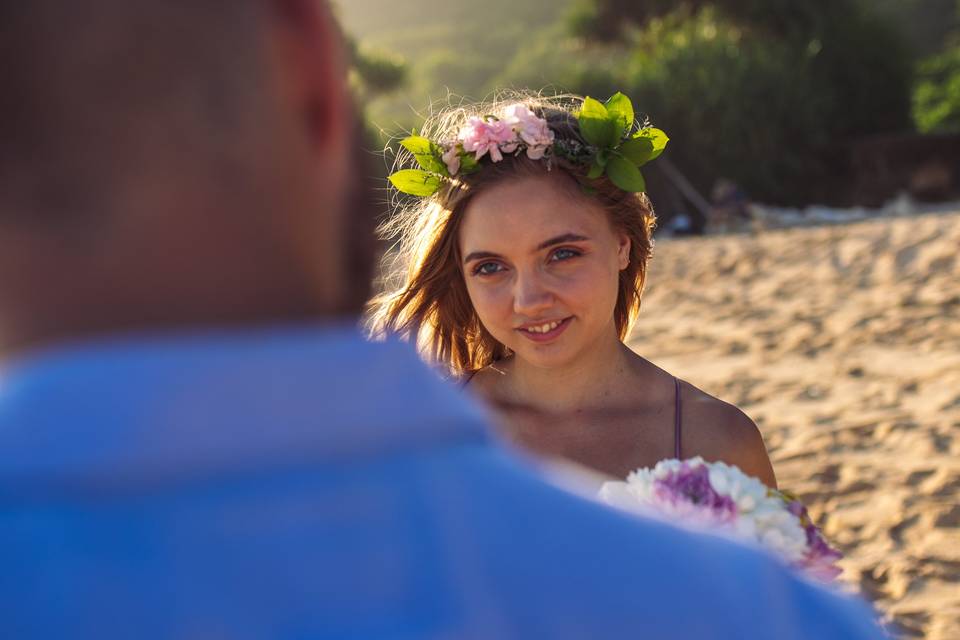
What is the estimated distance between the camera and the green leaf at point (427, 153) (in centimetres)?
318

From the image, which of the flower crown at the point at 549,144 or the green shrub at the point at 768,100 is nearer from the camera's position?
the flower crown at the point at 549,144

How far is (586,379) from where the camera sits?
2.99 metres

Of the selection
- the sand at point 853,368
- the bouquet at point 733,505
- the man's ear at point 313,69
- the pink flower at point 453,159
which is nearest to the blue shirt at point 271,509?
the man's ear at point 313,69

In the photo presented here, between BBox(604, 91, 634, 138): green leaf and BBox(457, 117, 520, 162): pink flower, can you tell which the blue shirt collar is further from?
BBox(604, 91, 634, 138): green leaf

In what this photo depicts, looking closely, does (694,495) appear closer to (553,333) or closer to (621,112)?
(553,333)

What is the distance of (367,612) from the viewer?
56cm

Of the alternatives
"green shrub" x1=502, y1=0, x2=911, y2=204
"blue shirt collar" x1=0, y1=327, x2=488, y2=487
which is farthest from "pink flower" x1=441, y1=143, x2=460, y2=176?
"green shrub" x1=502, y1=0, x2=911, y2=204

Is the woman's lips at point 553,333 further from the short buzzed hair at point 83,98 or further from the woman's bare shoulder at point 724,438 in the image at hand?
the short buzzed hair at point 83,98

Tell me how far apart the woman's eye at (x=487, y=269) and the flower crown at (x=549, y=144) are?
0.29 m

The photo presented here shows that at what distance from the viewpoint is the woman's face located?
2.85 meters

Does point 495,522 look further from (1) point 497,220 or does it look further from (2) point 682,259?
(2) point 682,259

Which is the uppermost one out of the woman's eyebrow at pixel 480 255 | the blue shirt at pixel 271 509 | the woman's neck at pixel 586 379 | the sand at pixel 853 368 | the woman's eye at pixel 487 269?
the sand at pixel 853 368

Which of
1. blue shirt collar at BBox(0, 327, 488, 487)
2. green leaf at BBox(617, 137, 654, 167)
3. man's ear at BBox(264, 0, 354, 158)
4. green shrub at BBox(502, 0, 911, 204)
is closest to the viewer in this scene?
blue shirt collar at BBox(0, 327, 488, 487)

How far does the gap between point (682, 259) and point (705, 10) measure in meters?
17.3
